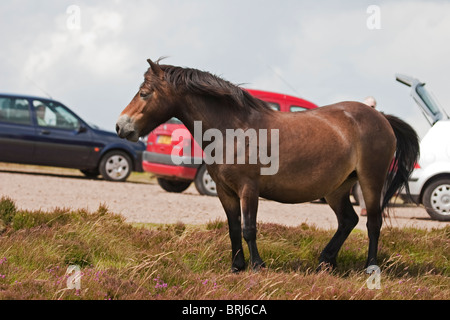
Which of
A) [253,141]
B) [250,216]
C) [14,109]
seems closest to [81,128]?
[14,109]

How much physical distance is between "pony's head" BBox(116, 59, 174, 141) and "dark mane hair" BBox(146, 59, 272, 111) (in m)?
0.09

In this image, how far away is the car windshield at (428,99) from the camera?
13430mm

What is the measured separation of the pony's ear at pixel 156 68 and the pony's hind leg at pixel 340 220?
2.17 m

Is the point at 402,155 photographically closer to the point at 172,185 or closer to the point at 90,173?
the point at 172,185

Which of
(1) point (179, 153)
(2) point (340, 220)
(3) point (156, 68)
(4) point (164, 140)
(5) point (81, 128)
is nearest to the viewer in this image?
(3) point (156, 68)

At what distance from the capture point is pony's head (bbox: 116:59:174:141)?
5709mm

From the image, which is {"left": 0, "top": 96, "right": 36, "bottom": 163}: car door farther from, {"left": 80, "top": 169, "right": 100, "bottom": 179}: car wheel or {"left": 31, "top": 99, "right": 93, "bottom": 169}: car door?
{"left": 80, "top": 169, "right": 100, "bottom": 179}: car wheel

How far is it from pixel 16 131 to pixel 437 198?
9746mm

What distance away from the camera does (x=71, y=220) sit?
26.1ft

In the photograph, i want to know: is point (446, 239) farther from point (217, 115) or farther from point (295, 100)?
point (295, 100)

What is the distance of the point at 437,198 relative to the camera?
12.6 meters

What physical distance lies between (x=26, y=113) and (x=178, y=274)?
11.6 meters
